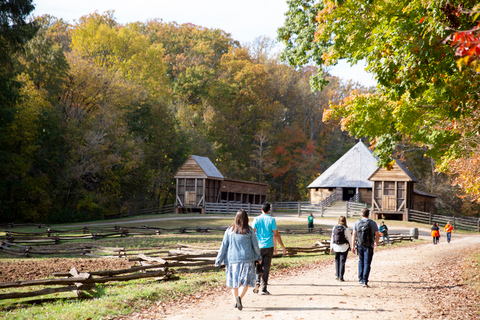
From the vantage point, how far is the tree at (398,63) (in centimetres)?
876

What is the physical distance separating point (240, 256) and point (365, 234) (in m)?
3.89

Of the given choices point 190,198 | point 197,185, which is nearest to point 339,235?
point 197,185

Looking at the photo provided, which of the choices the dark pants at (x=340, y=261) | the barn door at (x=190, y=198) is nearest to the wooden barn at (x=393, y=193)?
the barn door at (x=190, y=198)

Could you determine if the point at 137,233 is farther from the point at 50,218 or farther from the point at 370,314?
the point at 370,314

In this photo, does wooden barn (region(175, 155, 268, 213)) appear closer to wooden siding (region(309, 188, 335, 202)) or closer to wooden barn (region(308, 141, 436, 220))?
wooden siding (region(309, 188, 335, 202))

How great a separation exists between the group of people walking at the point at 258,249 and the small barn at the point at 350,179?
121 ft

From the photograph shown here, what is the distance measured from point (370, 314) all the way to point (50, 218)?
3484 centimetres

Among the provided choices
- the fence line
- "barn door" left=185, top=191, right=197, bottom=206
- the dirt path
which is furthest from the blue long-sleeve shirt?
"barn door" left=185, top=191, right=197, bottom=206

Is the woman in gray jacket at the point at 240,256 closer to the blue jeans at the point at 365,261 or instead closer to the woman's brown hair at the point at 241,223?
the woman's brown hair at the point at 241,223

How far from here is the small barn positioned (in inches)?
1844

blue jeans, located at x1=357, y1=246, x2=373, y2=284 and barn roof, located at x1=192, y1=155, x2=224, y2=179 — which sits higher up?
barn roof, located at x1=192, y1=155, x2=224, y2=179

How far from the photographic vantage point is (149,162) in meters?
48.1

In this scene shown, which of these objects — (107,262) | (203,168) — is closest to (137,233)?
(107,262)

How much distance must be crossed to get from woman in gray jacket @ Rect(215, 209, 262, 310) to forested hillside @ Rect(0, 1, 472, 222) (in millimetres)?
9169
